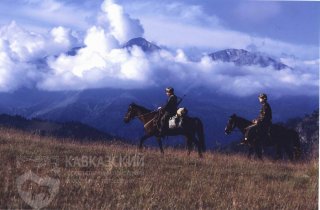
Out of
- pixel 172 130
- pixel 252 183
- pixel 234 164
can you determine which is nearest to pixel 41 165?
pixel 252 183

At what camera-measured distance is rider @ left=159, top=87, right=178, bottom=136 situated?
23.1 metres

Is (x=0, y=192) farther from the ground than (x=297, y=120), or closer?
closer

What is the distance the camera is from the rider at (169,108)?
2306 centimetres

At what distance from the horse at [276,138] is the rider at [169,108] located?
138 inches

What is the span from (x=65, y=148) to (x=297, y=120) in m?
176

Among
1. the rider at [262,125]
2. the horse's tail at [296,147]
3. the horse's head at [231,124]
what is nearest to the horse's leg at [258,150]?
the rider at [262,125]

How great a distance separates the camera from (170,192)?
12.8 m

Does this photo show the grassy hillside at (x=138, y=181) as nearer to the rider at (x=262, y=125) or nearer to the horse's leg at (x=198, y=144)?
the horse's leg at (x=198, y=144)

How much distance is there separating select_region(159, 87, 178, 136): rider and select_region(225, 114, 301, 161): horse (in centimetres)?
352

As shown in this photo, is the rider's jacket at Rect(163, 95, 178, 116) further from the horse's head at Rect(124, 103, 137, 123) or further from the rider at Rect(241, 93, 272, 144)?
the rider at Rect(241, 93, 272, 144)

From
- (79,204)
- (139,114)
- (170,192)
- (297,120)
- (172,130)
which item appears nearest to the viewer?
(79,204)

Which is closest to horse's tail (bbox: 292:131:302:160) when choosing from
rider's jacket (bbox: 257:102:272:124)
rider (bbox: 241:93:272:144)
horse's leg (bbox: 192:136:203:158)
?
rider (bbox: 241:93:272:144)

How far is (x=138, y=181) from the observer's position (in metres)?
13.7

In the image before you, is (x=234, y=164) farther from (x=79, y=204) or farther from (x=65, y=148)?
(x=79, y=204)
